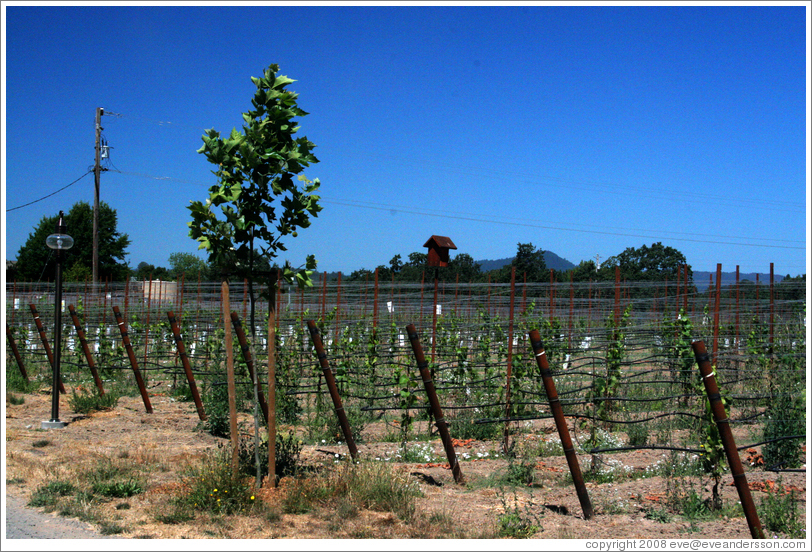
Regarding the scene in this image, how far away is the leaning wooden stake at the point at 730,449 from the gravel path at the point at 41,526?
4.07m

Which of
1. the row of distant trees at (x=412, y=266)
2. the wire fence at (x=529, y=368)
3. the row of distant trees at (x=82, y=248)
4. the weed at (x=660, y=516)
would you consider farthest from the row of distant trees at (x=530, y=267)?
the row of distant trees at (x=82, y=248)

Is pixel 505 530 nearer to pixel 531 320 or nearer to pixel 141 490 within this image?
pixel 141 490

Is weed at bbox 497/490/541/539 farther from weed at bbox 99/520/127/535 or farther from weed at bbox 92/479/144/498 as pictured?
weed at bbox 92/479/144/498

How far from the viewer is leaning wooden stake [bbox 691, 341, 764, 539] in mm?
3986

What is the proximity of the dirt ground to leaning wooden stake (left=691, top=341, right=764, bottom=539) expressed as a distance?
27 cm

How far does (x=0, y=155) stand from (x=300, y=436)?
14.0 ft

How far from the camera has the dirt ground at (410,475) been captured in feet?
14.2

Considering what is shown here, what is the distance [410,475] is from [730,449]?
8.73 ft

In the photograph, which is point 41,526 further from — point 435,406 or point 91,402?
point 91,402

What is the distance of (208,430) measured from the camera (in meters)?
8.01

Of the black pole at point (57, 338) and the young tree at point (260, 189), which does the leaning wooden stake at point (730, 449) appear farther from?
the black pole at point (57, 338)

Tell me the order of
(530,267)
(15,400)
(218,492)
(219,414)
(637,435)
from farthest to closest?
(530,267), (15,400), (219,414), (637,435), (218,492)

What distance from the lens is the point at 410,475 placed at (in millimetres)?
5668

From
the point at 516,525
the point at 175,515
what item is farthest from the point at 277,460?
the point at 516,525
